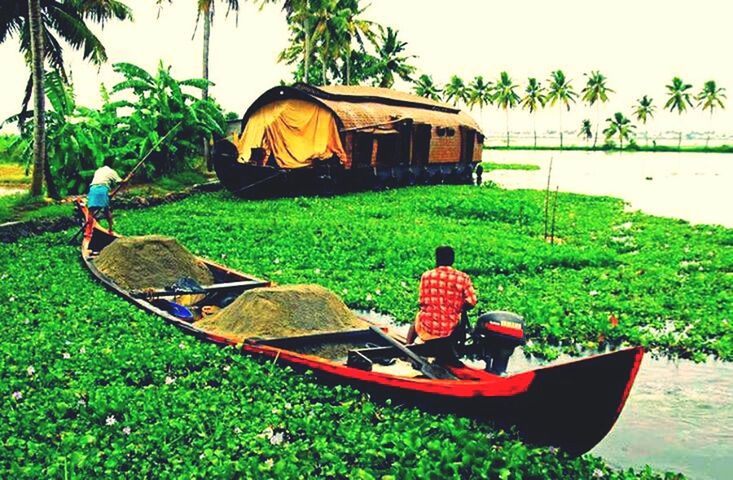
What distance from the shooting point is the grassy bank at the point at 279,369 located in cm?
506

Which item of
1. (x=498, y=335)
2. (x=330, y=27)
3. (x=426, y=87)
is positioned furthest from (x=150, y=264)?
(x=426, y=87)

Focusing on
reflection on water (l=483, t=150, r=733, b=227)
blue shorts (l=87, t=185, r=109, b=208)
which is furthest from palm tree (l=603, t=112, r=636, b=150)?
blue shorts (l=87, t=185, r=109, b=208)

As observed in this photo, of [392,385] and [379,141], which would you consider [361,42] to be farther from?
[392,385]

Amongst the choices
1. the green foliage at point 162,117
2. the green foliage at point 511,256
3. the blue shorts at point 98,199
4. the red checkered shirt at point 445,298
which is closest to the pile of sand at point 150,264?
the green foliage at point 511,256

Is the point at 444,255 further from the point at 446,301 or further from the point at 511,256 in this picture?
the point at 511,256

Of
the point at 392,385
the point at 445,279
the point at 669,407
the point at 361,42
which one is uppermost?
the point at 361,42

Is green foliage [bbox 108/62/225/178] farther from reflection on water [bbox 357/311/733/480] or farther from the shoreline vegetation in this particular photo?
the shoreline vegetation

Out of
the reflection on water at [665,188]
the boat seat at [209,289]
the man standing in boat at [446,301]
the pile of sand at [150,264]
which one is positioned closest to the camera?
the man standing in boat at [446,301]

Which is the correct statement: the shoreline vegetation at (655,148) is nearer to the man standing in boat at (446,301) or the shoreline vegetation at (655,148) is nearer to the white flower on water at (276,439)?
the man standing in boat at (446,301)

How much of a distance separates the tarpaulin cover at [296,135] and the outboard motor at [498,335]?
18.8 m

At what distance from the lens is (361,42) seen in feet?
135

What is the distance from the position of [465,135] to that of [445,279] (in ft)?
94.8

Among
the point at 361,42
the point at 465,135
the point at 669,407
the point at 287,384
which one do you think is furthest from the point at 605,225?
the point at 361,42

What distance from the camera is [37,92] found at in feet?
56.4
